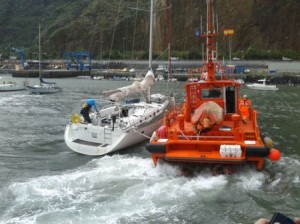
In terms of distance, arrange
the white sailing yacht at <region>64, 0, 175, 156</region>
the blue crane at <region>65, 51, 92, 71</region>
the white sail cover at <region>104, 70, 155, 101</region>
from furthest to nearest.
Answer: the blue crane at <region>65, 51, 92, 71</region> → the white sail cover at <region>104, 70, 155, 101</region> → the white sailing yacht at <region>64, 0, 175, 156</region>

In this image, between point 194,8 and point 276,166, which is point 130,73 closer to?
point 194,8

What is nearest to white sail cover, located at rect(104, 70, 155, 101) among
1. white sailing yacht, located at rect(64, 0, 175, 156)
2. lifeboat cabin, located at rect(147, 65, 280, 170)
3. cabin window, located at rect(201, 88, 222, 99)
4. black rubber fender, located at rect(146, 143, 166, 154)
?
white sailing yacht, located at rect(64, 0, 175, 156)

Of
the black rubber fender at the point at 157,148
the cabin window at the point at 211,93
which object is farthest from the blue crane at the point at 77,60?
the black rubber fender at the point at 157,148

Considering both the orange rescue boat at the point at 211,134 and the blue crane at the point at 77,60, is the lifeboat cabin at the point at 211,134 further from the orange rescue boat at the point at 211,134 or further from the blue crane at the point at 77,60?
the blue crane at the point at 77,60

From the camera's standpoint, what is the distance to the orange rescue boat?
13633mm

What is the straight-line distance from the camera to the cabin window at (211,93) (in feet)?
54.1

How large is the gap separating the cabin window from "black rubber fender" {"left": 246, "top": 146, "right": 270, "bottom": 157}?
3.42 meters

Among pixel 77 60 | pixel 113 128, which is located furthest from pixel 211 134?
pixel 77 60

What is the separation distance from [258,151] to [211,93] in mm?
3785

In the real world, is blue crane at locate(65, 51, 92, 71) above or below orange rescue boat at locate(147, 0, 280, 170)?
above

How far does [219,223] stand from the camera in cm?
1102

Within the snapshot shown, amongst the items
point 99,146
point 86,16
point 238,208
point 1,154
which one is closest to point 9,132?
point 1,154

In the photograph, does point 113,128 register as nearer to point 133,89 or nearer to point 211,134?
point 211,134

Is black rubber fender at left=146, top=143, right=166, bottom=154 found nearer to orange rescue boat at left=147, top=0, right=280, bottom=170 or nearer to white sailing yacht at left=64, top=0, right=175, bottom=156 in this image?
orange rescue boat at left=147, top=0, right=280, bottom=170
